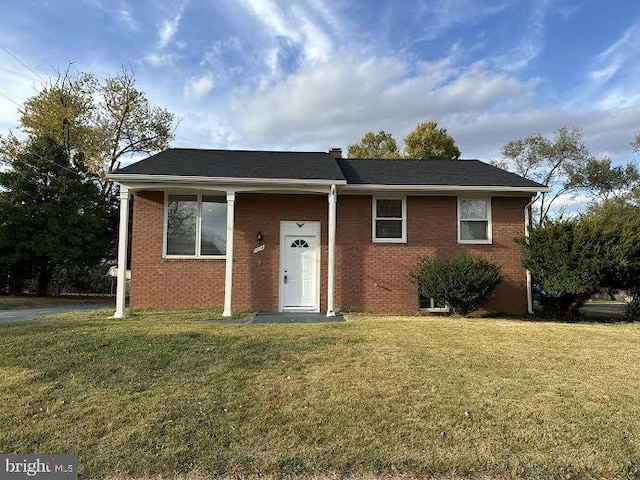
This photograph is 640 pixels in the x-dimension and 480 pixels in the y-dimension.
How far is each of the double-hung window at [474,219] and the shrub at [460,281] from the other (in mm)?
1292

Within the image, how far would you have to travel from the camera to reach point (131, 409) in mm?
4738

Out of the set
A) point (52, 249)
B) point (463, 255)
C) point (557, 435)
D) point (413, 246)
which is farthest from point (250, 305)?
point (52, 249)

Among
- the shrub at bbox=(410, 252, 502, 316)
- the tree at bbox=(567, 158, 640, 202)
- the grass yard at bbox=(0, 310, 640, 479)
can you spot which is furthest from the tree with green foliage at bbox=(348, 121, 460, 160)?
the grass yard at bbox=(0, 310, 640, 479)

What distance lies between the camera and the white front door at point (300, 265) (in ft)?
42.3

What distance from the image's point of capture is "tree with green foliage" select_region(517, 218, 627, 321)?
11125mm

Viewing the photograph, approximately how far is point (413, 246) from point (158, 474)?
10312mm

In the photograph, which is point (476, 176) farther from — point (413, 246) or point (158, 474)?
point (158, 474)

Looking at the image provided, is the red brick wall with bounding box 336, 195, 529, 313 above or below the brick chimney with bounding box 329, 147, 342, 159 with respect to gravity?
below

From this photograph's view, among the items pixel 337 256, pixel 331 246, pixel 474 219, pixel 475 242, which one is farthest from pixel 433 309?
pixel 331 246

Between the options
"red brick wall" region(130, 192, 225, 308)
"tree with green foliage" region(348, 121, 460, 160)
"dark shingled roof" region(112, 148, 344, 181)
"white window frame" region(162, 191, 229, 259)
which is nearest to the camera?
"dark shingled roof" region(112, 148, 344, 181)

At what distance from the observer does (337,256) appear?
13.0 meters

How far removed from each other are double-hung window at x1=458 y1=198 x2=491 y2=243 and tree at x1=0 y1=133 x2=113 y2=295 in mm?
15377

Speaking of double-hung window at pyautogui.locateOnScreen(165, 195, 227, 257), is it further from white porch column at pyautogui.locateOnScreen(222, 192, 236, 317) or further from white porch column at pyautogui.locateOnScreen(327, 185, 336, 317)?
white porch column at pyautogui.locateOnScreen(327, 185, 336, 317)

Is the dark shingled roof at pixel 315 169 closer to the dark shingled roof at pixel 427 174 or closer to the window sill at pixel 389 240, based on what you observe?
the dark shingled roof at pixel 427 174
